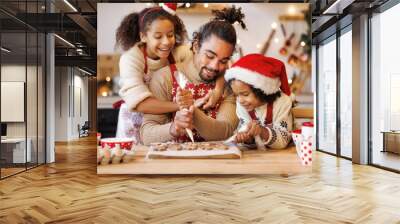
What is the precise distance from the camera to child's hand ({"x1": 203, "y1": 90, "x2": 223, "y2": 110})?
5191 millimetres

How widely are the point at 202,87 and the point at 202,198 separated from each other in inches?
66.8

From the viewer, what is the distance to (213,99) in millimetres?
5211

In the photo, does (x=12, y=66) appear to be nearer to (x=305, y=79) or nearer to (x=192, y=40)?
(x=192, y=40)

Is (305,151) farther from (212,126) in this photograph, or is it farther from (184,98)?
(184,98)

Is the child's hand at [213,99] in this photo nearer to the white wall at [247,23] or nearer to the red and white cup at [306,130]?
the white wall at [247,23]

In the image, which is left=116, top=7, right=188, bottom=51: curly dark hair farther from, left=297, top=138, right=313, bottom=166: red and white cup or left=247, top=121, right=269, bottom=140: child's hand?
left=297, top=138, right=313, bottom=166: red and white cup

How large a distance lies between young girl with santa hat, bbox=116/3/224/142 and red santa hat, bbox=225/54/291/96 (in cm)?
26

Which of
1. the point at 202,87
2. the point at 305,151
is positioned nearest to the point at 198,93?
the point at 202,87

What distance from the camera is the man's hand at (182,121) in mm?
5117

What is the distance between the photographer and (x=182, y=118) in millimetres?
5117

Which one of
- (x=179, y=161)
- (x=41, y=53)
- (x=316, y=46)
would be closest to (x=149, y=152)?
(x=179, y=161)

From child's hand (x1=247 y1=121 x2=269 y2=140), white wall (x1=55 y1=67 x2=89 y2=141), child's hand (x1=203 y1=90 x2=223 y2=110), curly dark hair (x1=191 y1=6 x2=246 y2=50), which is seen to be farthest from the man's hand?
white wall (x1=55 y1=67 x2=89 y2=141)

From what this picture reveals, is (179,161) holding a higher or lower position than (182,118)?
lower

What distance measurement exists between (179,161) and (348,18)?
13.0ft
